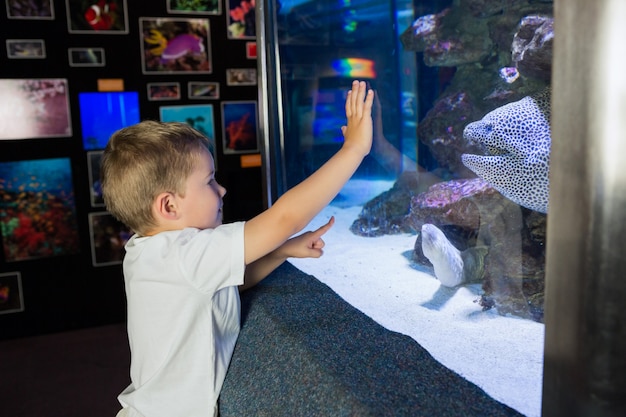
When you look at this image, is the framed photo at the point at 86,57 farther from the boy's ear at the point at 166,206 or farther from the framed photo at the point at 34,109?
the boy's ear at the point at 166,206

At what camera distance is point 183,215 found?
113 centimetres

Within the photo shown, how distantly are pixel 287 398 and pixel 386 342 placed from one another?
19 cm

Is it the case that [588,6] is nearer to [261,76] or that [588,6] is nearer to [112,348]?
[261,76]

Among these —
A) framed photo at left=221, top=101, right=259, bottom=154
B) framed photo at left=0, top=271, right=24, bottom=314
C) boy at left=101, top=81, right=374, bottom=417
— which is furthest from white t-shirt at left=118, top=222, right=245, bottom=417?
framed photo at left=221, top=101, right=259, bottom=154

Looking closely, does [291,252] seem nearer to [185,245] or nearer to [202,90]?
[185,245]

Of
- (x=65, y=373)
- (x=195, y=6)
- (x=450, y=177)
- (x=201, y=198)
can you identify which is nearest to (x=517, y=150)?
(x=450, y=177)

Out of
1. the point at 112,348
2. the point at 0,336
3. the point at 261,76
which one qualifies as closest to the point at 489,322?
the point at 261,76

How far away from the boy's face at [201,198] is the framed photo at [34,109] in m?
3.16

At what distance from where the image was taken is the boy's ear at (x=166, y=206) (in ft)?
3.63

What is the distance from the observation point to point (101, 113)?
395 centimetres

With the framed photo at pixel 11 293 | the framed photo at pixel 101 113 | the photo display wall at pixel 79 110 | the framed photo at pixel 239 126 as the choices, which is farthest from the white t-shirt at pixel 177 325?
the framed photo at pixel 239 126

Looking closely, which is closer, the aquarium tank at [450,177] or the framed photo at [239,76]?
the aquarium tank at [450,177]

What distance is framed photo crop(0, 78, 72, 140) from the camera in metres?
3.75

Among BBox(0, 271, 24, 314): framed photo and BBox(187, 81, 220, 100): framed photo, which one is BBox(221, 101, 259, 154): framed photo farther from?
BBox(0, 271, 24, 314): framed photo
